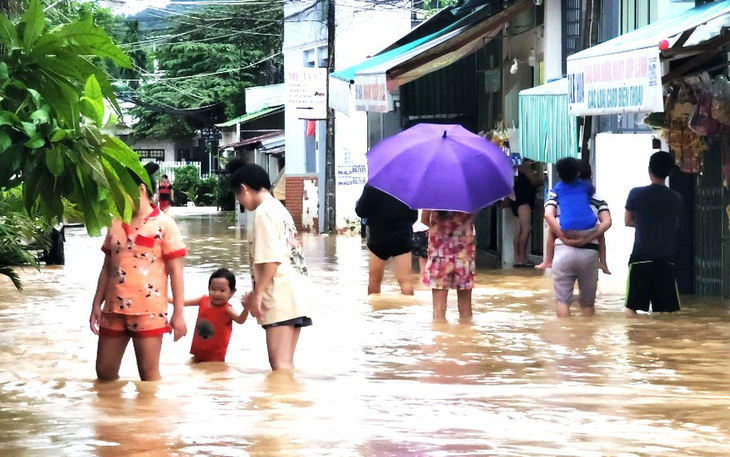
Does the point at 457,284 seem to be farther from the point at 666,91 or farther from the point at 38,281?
the point at 38,281

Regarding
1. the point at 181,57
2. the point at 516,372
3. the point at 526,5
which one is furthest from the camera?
the point at 181,57

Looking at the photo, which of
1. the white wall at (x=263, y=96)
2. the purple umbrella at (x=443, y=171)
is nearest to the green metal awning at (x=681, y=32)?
the purple umbrella at (x=443, y=171)

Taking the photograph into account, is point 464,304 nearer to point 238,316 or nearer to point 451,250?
point 451,250

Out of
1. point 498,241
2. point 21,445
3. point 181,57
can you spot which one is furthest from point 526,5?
point 181,57

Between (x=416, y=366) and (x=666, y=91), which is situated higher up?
(x=666, y=91)

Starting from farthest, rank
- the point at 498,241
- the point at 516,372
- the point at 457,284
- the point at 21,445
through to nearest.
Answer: the point at 498,241
the point at 457,284
the point at 516,372
the point at 21,445

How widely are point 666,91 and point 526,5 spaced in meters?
6.40

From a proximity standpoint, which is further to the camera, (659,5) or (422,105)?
(422,105)

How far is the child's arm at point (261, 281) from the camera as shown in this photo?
895 centimetres

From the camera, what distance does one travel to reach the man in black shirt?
13195 mm

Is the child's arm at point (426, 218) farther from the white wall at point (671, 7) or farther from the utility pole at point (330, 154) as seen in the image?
the utility pole at point (330, 154)

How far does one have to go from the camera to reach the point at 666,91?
48.8ft

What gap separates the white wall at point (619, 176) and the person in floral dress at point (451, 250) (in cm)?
421

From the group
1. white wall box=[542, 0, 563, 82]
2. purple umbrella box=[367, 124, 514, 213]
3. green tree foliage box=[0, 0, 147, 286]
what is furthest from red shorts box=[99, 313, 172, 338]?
white wall box=[542, 0, 563, 82]
